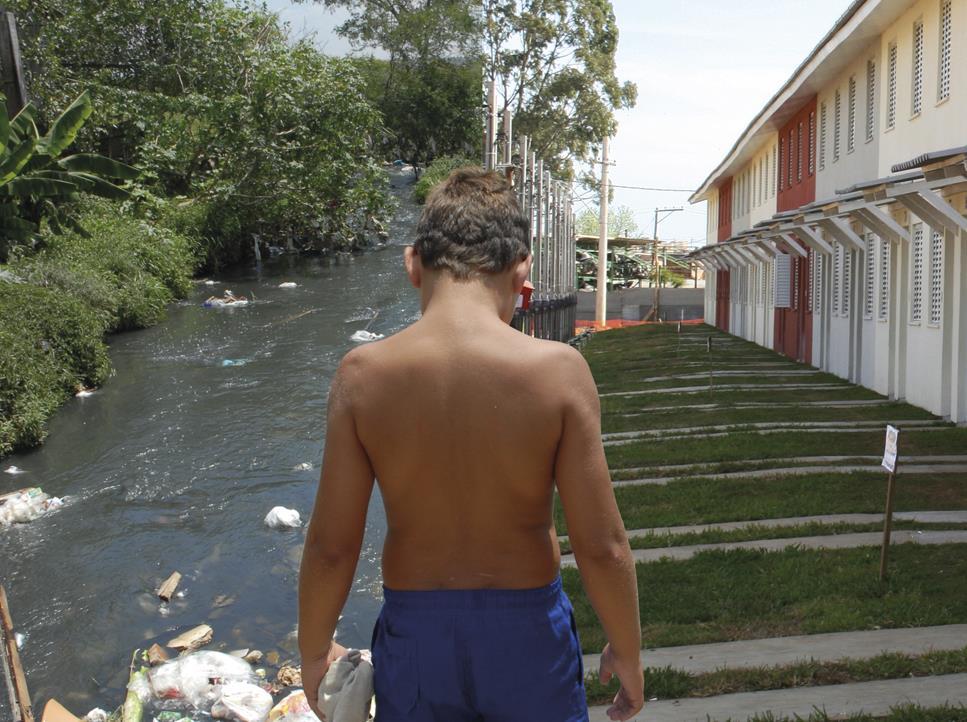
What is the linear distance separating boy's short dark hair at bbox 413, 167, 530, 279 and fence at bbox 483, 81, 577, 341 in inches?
514

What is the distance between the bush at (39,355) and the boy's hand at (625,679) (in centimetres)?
1054

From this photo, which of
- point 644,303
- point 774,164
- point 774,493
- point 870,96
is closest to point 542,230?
point 870,96

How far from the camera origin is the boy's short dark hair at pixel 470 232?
2.59 m

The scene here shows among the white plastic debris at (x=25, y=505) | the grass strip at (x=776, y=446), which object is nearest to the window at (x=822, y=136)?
the grass strip at (x=776, y=446)

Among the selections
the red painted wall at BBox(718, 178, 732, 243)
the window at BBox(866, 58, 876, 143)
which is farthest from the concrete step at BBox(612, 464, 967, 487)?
the red painted wall at BBox(718, 178, 732, 243)

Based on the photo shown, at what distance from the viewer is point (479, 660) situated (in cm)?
243

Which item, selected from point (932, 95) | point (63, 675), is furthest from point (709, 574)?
point (932, 95)

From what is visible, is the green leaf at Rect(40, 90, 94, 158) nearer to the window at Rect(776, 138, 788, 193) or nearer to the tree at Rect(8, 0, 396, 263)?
the tree at Rect(8, 0, 396, 263)

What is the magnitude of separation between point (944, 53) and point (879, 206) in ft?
7.33

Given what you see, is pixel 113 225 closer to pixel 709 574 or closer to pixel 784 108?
pixel 784 108

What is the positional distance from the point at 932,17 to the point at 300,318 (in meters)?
11.2

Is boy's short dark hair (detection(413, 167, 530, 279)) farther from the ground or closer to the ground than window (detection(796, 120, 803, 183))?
closer to the ground

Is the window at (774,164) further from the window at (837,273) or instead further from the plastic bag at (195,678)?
the plastic bag at (195,678)

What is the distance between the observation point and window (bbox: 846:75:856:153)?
67.7 feet
